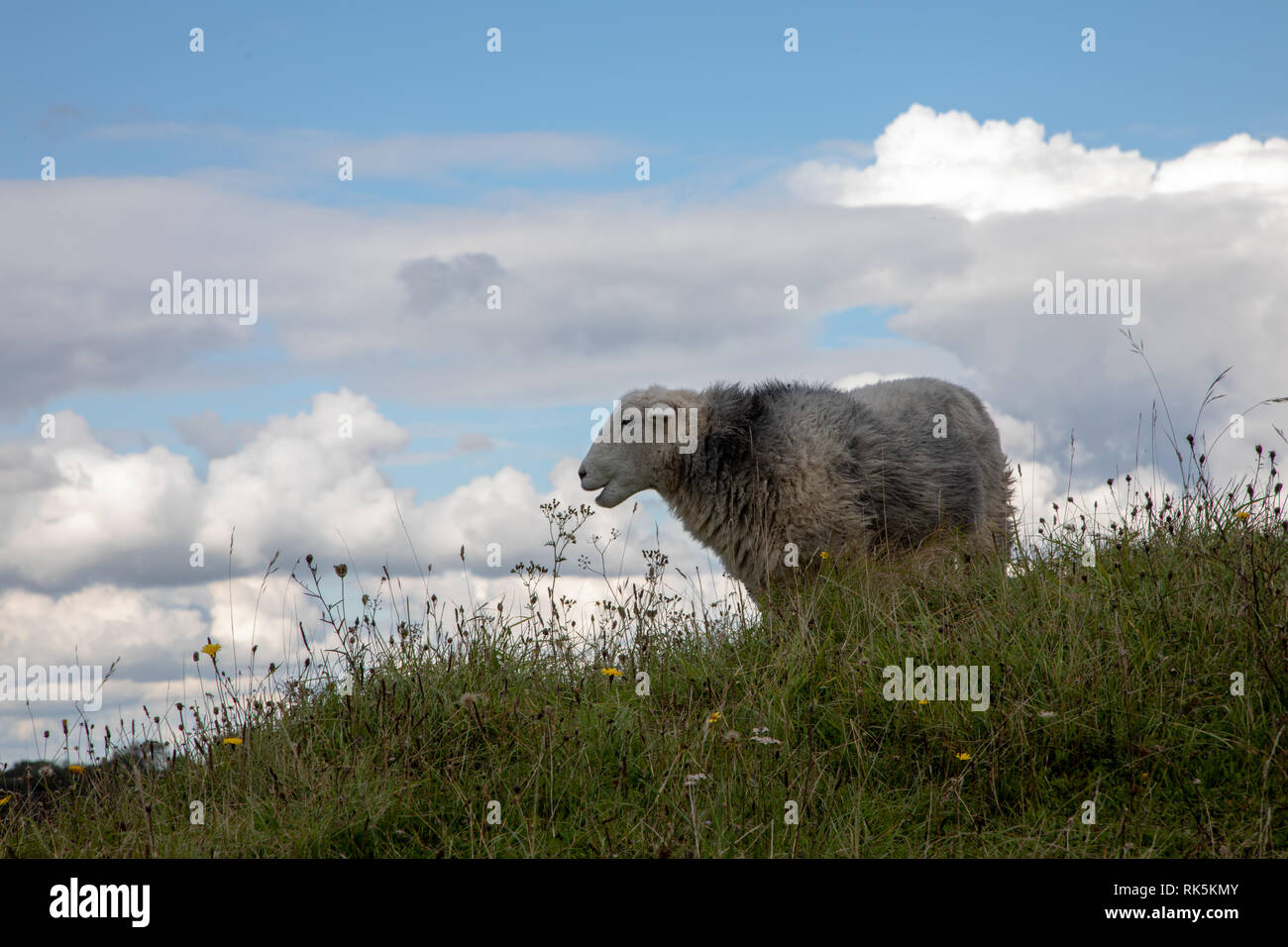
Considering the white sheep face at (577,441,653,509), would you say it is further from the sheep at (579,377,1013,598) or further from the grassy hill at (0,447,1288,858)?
the grassy hill at (0,447,1288,858)

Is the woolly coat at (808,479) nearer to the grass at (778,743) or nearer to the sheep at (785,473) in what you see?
the sheep at (785,473)

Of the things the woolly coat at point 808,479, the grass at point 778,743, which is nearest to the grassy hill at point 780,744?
the grass at point 778,743

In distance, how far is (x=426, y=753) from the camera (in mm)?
5418

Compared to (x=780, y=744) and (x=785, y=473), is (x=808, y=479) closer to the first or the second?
(x=785, y=473)

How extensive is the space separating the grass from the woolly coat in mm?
1472

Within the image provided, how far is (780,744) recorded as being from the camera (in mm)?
5352

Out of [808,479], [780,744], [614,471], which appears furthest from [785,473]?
[780,744]

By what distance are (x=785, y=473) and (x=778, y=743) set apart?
3547 mm

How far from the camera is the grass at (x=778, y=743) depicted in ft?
15.4

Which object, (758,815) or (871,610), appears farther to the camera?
(871,610)

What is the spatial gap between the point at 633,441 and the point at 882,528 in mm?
2142

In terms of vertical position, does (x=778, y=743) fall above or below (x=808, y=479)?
below
